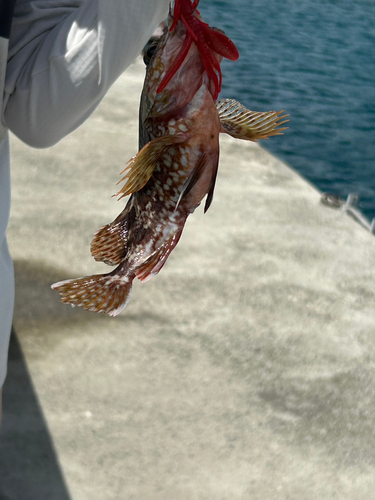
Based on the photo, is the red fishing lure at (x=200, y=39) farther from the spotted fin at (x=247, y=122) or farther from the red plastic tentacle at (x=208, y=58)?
the spotted fin at (x=247, y=122)

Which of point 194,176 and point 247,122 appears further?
point 247,122

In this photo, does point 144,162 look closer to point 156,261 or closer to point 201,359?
point 156,261

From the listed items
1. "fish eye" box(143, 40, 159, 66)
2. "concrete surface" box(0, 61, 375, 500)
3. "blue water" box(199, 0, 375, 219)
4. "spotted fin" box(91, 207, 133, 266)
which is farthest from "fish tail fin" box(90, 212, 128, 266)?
"blue water" box(199, 0, 375, 219)

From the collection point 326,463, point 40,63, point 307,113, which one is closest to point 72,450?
point 326,463

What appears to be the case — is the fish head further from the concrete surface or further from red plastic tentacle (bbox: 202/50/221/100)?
the concrete surface

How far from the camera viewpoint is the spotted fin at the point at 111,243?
52.1 inches

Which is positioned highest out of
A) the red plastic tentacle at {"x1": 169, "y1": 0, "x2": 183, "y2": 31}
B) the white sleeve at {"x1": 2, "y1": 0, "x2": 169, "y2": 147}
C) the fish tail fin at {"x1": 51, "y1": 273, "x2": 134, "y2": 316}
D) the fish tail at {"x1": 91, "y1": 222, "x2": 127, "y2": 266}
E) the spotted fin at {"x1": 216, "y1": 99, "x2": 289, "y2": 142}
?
the red plastic tentacle at {"x1": 169, "y1": 0, "x2": 183, "y2": 31}

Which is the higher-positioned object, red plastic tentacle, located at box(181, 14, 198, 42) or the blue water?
red plastic tentacle, located at box(181, 14, 198, 42)

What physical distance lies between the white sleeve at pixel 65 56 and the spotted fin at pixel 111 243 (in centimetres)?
21

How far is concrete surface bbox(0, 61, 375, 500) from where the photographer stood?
2.82 meters

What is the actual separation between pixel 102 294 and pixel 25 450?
1805 millimetres

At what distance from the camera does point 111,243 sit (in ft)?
4.37

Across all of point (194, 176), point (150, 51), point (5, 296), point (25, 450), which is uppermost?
point (150, 51)

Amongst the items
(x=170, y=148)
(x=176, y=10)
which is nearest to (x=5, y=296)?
(x=170, y=148)
